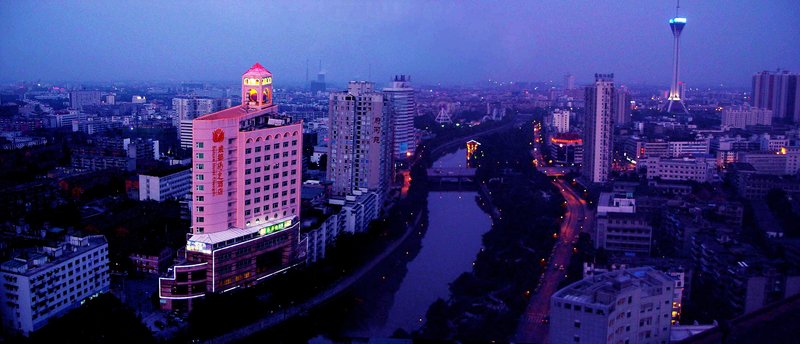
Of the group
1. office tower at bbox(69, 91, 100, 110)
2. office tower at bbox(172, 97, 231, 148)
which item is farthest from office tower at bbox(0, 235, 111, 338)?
office tower at bbox(69, 91, 100, 110)

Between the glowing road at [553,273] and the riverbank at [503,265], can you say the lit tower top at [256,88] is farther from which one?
the glowing road at [553,273]

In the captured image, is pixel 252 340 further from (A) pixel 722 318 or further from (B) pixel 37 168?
(B) pixel 37 168

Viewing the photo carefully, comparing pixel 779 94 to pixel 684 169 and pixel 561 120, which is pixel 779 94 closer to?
pixel 684 169

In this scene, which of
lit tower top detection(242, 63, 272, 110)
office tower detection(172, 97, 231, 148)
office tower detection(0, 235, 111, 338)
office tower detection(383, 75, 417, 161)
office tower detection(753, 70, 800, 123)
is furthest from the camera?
office tower detection(172, 97, 231, 148)

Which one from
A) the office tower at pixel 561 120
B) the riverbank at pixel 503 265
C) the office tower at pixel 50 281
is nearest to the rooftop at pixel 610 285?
the riverbank at pixel 503 265

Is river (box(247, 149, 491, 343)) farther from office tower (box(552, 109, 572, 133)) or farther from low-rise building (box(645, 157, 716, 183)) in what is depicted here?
office tower (box(552, 109, 572, 133))

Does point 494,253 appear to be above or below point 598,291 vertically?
below

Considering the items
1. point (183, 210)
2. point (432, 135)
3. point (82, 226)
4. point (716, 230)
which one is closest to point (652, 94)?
point (432, 135)
